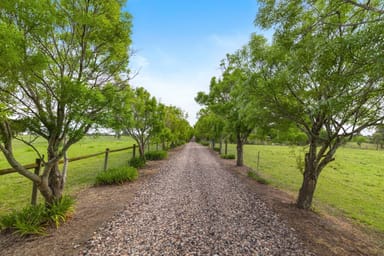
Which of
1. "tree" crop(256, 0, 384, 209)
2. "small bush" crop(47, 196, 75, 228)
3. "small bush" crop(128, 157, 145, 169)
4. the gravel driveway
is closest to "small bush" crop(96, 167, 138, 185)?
the gravel driveway

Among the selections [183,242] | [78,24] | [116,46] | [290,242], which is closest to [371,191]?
[290,242]

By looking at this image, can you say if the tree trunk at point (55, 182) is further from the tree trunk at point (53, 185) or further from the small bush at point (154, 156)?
the small bush at point (154, 156)

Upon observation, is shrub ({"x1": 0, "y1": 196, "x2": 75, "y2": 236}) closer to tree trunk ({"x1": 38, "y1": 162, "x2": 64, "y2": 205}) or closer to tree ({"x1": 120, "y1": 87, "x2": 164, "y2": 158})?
tree trunk ({"x1": 38, "y1": 162, "x2": 64, "y2": 205})

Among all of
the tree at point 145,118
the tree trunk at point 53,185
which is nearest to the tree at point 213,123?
the tree at point 145,118

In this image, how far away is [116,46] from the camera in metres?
4.56

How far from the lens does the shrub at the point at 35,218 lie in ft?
10.9

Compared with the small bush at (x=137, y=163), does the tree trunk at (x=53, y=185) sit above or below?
above

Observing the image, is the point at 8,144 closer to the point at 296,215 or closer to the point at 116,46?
the point at 116,46

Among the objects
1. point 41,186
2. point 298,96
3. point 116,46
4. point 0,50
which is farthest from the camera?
point 298,96

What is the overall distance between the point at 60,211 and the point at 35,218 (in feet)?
1.43

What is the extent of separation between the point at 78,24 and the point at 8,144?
9.85 ft

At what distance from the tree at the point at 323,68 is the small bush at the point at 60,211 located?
5461mm

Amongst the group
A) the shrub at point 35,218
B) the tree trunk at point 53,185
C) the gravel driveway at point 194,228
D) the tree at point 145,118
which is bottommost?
the gravel driveway at point 194,228

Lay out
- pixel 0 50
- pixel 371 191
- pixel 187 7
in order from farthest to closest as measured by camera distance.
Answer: pixel 371 191
pixel 187 7
pixel 0 50
